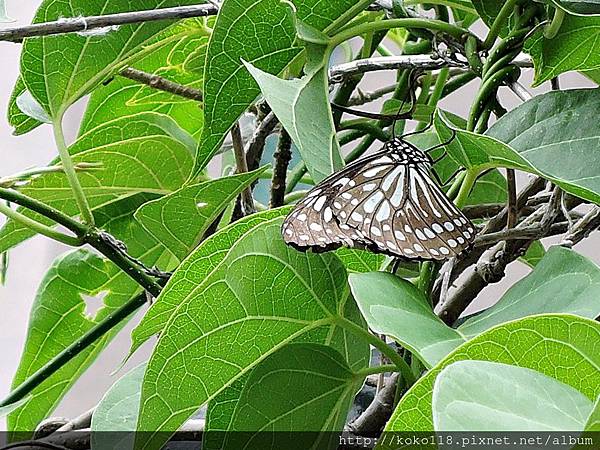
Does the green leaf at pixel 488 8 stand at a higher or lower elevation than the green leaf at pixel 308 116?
higher

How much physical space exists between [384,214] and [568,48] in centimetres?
10

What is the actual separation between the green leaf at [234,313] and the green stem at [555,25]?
117 millimetres

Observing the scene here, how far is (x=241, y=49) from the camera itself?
0.28 meters

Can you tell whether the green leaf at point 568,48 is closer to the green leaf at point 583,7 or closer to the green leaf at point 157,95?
the green leaf at point 583,7

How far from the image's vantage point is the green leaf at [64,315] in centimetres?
46

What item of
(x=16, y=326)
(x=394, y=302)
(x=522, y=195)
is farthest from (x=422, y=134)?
(x=16, y=326)

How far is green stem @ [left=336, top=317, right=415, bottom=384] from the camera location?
253 millimetres

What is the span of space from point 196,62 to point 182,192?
0.11 m

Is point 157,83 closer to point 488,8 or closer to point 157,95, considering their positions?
point 157,95

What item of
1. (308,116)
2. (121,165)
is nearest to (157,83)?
(121,165)

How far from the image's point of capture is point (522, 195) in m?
0.34

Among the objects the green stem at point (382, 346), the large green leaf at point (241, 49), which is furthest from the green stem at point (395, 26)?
the green stem at point (382, 346)

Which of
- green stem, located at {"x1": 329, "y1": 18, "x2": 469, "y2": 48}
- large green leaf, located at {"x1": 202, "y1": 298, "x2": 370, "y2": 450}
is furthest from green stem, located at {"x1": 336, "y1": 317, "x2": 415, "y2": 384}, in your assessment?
green stem, located at {"x1": 329, "y1": 18, "x2": 469, "y2": 48}

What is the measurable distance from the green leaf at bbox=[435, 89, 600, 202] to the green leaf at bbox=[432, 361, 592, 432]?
85mm
